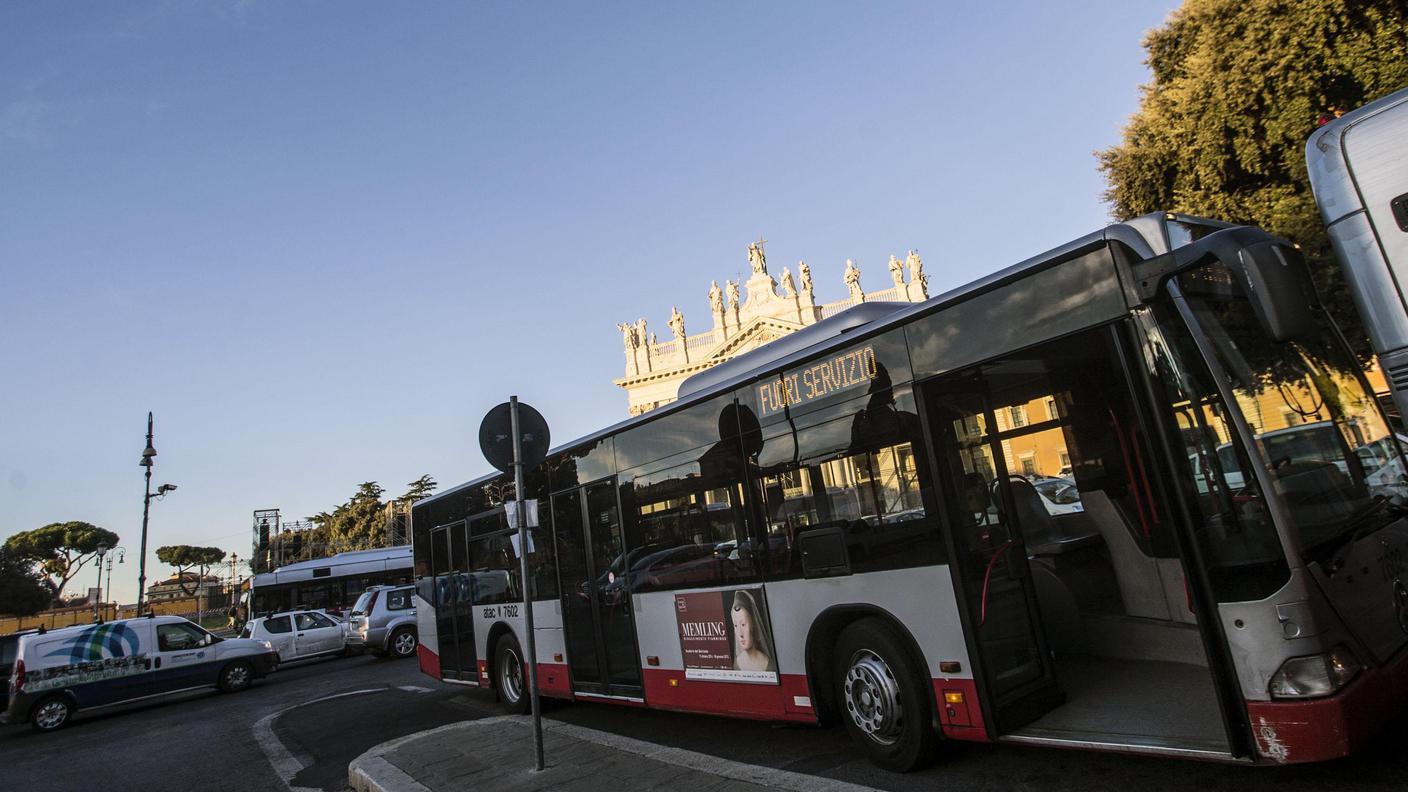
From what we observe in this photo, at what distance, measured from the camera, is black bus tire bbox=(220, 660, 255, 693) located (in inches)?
621

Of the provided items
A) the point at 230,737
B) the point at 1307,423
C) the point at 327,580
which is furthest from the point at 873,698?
the point at 327,580

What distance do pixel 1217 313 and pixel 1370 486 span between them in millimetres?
1201

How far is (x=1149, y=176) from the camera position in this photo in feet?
43.1

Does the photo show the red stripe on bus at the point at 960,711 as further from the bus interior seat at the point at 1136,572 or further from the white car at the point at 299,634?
the white car at the point at 299,634

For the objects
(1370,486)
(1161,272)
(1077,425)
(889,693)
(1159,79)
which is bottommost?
(889,693)

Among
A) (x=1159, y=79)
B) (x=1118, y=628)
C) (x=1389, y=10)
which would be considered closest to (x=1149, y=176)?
(x=1159, y=79)

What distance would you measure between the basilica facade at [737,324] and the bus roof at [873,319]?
50.6 metres

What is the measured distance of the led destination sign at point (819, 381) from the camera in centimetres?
504

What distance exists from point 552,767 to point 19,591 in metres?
51.3

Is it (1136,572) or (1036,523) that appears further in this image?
(1036,523)

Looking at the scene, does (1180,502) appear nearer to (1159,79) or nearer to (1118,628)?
(1118,628)

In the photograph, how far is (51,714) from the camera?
1340 cm

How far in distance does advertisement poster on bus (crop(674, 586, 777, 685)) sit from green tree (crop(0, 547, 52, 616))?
51.6 m

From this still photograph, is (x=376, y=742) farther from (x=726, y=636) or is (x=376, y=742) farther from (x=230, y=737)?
(x=726, y=636)
